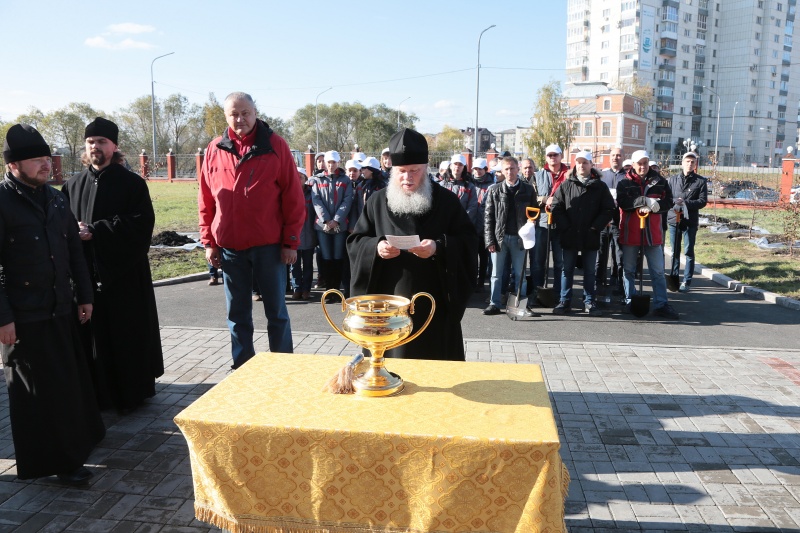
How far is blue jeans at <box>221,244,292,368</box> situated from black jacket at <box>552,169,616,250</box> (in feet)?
15.0

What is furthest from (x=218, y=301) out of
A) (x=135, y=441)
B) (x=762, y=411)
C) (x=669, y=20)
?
(x=669, y=20)

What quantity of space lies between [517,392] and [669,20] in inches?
3780

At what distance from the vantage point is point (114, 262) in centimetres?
483

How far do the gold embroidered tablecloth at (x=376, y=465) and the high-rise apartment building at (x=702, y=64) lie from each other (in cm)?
8861

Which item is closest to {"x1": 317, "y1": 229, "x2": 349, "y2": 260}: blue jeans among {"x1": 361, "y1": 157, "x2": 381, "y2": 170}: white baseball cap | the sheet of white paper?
{"x1": 361, "y1": 157, "x2": 381, "y2": 170}: white baseball cap

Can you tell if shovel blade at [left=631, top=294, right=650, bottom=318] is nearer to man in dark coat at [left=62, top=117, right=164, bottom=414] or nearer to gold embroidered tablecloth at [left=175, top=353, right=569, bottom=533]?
man in dark coat at [left=62, top=117, right=164, bottom=414]

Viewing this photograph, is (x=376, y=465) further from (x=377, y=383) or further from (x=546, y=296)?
(x=546, y=296)

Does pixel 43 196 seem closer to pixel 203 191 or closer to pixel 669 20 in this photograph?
pixel 203 191

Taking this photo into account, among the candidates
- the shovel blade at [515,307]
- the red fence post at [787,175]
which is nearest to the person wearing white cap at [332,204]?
the shovel blade at [515,307]

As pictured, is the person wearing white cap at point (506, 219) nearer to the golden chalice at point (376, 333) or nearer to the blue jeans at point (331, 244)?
the blue jeans at point (331, 244)

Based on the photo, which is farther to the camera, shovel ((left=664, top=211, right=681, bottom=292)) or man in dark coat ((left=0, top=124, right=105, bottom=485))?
shovel ((left=664, top=211, right=681, bottom=292))

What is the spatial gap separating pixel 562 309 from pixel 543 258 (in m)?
1.07

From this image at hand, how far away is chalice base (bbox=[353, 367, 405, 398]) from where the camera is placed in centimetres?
269

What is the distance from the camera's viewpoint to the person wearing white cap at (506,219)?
855 cm
